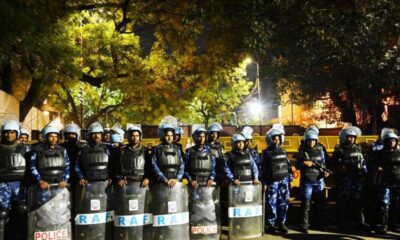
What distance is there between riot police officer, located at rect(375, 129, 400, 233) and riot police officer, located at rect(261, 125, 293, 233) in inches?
67.3

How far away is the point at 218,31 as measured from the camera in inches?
560

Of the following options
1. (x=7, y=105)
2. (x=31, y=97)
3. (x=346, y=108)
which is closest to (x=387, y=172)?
(x=7, y=105)

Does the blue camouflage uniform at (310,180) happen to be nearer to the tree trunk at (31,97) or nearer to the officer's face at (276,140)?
the officer's face at (276,140)

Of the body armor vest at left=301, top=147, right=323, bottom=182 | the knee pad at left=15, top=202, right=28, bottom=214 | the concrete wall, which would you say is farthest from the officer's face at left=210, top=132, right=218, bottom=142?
the concrete wall

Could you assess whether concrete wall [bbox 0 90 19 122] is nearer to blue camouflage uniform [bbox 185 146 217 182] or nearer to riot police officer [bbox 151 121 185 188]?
riot police officer [bbox 151 121 185 188]

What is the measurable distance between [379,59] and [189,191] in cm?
1113

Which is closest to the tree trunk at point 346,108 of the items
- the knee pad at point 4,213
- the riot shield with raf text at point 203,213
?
the riot shield with raf text at point 203,213

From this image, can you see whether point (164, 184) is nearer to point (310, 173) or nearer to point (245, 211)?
A: point (245, 211)

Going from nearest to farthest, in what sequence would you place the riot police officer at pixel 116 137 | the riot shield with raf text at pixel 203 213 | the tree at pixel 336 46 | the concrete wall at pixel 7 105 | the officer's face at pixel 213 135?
the riot shield with raf text at pixel 203 213, the officer's face at pixel 213 135, the riot police officer at pixel 116 137, the tree at pixel 336 46, the concrete wall at pixel 7 105

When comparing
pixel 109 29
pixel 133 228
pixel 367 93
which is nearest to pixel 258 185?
pixel 133 228

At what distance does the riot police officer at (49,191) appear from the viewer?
6512mm

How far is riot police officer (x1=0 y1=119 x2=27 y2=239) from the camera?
705 centimetres

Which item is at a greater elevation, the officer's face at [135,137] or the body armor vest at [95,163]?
the officer's face at [135,137]

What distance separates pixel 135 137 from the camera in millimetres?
7051
